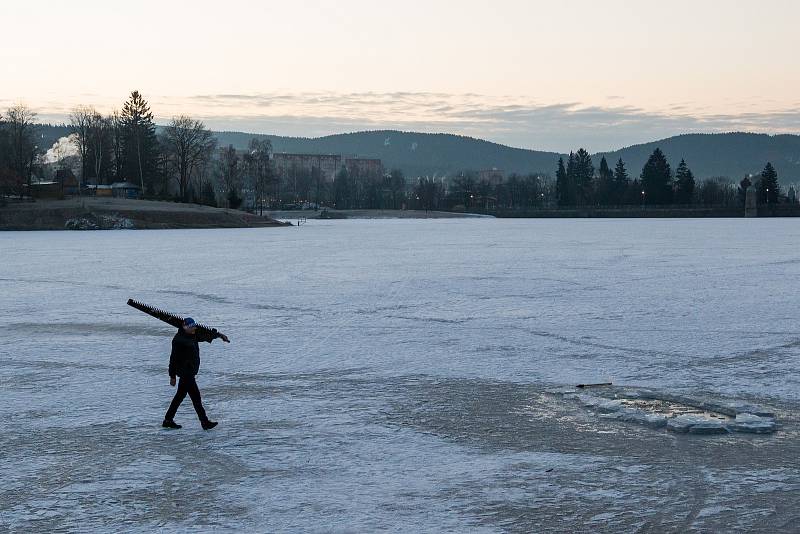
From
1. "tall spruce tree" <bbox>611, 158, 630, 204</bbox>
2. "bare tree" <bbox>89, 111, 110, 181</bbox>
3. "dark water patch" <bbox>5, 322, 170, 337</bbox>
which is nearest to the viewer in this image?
"dark water patch" <bbox>5, 322, 170, 337</bbox>

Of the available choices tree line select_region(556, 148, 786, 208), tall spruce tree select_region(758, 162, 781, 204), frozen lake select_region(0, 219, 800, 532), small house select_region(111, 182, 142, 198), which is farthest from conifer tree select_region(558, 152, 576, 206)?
frozen lake select_region(0, 219, 800, 532)

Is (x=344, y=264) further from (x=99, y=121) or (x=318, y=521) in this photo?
(x=99, y=121)

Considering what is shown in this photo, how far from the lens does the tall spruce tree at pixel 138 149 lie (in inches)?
4444

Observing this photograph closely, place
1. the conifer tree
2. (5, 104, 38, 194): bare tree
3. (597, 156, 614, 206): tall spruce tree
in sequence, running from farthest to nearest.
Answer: the conifer tree, (597, 156, 614, 206): tall spruce tree, (5, 104, 38, 194): bare tree

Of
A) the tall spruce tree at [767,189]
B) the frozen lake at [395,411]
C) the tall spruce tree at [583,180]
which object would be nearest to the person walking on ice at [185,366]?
the frozen lake at [395,411]

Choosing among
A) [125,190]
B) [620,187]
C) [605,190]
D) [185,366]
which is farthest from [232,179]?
[185,366]

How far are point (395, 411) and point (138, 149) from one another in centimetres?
10708

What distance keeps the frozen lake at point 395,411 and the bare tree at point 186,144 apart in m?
89.4

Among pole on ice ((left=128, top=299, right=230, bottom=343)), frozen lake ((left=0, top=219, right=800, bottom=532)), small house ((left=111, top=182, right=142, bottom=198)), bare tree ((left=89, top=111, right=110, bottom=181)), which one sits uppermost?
bare tree ((left=89, top=111, right=110, bottom=181))

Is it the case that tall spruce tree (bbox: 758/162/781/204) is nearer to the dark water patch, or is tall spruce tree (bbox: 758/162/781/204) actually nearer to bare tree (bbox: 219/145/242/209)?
bare tree (bbox: 219/145/242/209)

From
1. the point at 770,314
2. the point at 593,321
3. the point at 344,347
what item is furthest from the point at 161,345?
the point at 770,314

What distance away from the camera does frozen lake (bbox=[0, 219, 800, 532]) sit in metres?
7.84

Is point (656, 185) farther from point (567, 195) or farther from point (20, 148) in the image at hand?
point (20, 148)

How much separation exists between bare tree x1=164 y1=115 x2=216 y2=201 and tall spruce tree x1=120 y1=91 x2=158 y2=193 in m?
2.68
